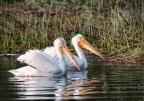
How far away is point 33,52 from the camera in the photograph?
12352mm

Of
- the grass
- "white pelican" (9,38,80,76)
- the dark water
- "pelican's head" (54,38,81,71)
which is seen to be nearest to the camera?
the dark water

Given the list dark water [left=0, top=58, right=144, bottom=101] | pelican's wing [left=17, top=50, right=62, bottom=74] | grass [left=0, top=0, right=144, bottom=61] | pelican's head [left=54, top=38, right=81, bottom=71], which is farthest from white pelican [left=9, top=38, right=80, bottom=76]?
grass [left=0, top=0, right=144, bottom=61]

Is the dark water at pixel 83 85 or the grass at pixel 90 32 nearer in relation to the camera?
the dark water at pixel 83 85

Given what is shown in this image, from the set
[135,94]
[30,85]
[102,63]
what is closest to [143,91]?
[135,94]

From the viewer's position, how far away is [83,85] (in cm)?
1027

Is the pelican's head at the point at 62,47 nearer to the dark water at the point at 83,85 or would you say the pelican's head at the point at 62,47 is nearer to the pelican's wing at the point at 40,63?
the dark water at the point at 83,85

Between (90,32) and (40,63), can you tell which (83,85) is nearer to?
(40,63)

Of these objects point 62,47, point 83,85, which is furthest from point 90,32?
point 83,85

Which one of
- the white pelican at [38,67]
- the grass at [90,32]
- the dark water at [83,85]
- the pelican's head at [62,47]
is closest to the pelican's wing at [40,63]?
the white pelican at [38,67]

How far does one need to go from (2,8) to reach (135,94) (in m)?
13.2

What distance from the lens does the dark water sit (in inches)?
346

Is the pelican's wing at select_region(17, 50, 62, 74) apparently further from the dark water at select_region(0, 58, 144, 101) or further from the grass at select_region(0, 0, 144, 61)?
the grass at select_region(0, 0, 144, 61)

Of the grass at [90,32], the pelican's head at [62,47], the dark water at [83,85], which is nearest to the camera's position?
the dark water at [83,85]

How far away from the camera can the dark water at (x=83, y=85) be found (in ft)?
28.8
